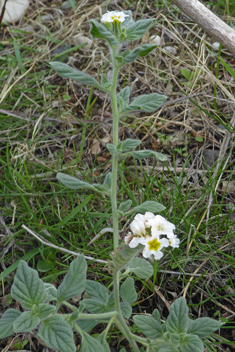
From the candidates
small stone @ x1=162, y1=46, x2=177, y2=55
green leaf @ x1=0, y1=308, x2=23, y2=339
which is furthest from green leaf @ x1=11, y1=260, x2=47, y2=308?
small stone @ x1=162, y1=46, x2=177, y2=55

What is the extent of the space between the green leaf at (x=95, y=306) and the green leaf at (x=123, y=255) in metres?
0.27

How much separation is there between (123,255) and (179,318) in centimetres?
34

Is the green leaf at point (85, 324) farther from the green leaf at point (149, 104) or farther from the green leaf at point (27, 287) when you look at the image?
the green leaf at point (149, 104)

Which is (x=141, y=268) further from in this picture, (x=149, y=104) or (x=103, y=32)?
(x=103, y=32)

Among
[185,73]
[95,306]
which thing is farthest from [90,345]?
[185,73]

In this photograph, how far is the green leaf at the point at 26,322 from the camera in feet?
4.18

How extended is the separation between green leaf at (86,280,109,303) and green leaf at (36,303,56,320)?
1.34 ft

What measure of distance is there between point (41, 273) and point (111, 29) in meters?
1.46

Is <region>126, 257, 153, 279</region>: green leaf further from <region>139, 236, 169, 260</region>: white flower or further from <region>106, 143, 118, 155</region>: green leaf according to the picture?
<region>106, 143, 118, 155</region>: green leaf

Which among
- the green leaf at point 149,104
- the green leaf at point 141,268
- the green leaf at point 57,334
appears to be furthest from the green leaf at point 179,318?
the green leaf at point 149,104

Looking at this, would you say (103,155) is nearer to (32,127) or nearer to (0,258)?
(32,127)

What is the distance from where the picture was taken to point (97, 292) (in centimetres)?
174

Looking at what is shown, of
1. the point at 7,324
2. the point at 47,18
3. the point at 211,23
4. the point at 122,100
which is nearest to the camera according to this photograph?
the point at 7,324

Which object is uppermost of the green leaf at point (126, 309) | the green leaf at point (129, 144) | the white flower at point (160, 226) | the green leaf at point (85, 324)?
the green leaf at point (129, 144)
